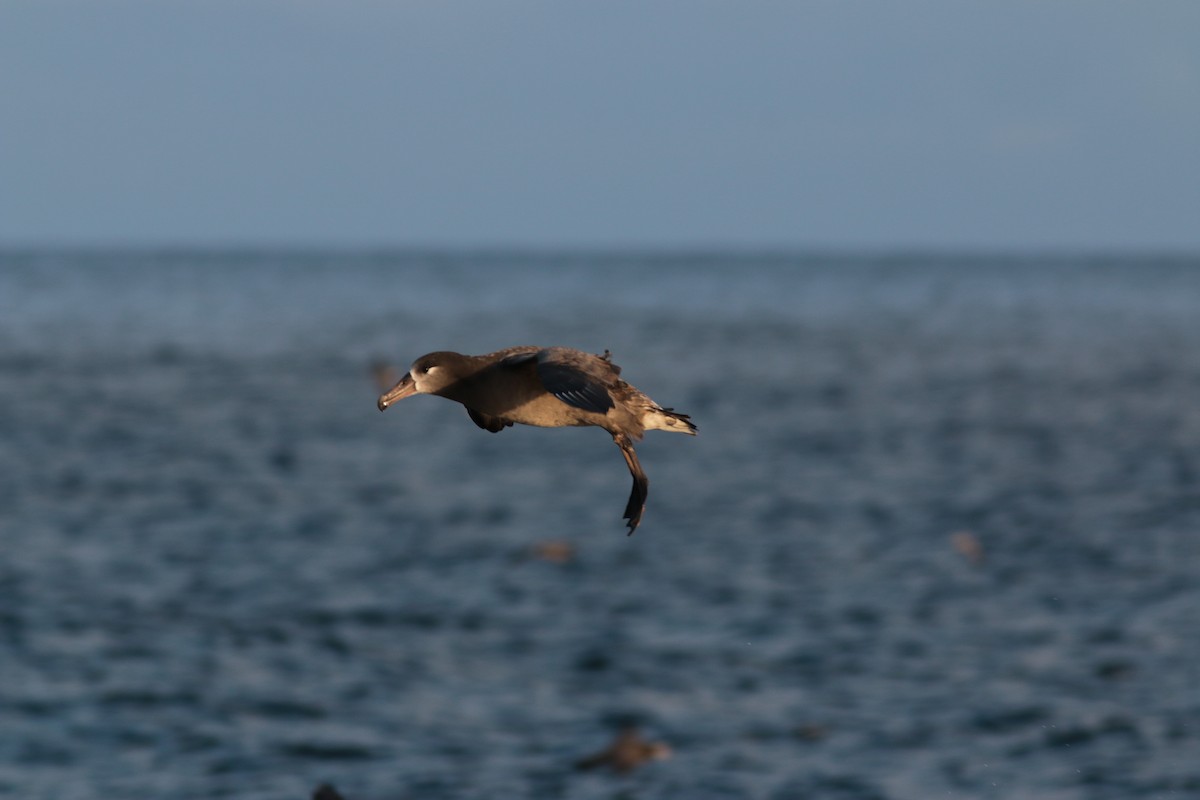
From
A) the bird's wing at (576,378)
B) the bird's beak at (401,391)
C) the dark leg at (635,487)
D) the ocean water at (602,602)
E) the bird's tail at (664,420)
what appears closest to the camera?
the bird's wing at (576,378)

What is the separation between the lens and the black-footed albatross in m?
5.83

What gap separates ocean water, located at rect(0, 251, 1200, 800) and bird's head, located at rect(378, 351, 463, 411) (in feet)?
79.9

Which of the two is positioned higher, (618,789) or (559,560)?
(559,560)

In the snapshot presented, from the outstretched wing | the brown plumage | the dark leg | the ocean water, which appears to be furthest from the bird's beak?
the brown plumage

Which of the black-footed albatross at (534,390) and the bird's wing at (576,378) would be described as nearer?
the bird's wing at (576,378)

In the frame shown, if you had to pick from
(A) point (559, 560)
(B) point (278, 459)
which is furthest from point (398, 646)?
(B) point (278, 459)

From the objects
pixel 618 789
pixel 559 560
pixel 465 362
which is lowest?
pixel 618 789

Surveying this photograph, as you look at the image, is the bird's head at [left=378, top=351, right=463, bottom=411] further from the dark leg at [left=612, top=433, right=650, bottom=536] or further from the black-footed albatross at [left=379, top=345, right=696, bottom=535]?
the dark leg at [left=612, top=433, right=650, bottom=536]

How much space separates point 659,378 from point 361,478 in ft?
89.7

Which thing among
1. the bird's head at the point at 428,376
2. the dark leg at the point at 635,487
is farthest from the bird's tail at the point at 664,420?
the bird's head at the point at 428,376

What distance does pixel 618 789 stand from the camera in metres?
30.4

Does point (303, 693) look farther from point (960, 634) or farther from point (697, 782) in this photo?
point (960, 634)

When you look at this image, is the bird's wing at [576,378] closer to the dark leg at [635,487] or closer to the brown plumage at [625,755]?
the dark leg at [635,487]

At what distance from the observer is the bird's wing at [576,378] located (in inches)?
216
